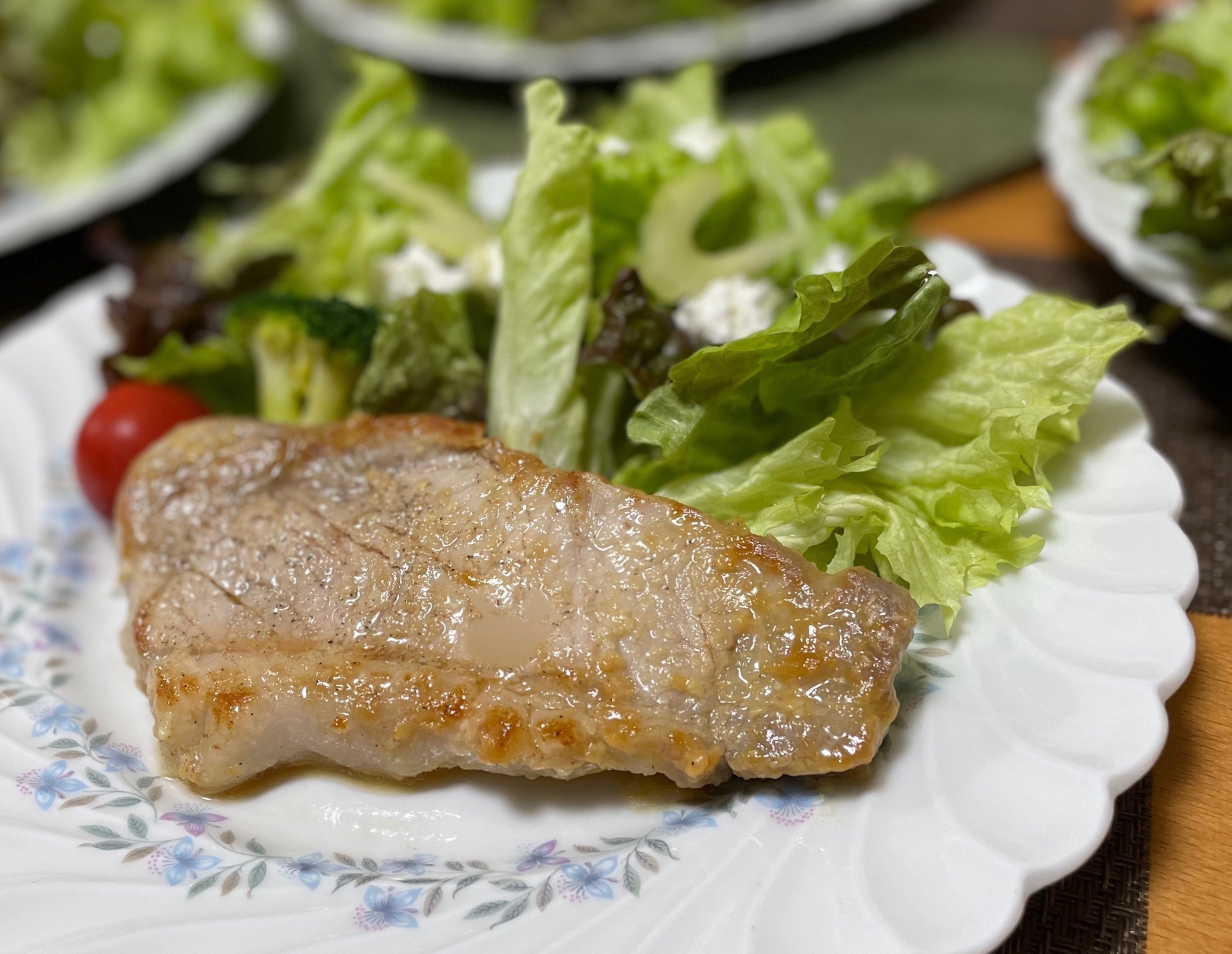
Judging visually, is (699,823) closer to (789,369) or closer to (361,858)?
(361,858)

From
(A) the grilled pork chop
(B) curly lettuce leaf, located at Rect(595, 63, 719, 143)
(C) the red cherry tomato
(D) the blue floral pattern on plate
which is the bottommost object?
(D) the blue floral pattern on plate

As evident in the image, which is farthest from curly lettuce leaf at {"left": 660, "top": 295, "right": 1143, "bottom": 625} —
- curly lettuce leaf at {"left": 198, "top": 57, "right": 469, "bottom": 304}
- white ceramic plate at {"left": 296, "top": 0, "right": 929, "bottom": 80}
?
white ceramic plate at {"left": 296, "top": 0, "right": 929, "bottom": 80}

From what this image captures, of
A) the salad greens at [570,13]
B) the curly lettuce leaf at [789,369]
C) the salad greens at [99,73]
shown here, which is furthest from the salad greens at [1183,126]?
the salad greens at [99,73]

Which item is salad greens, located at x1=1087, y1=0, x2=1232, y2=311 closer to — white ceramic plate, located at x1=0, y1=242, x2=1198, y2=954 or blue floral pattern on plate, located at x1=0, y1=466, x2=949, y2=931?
white ceramic plate, located at x1=0, y1=242, x2=1198, y2=954

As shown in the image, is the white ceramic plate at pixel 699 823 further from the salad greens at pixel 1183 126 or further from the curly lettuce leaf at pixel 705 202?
the curly lettuce leaf at pixel 705 202

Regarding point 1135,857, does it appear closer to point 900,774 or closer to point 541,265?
point 900,774

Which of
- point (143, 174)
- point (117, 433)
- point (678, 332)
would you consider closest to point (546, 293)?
point (678, 332)
